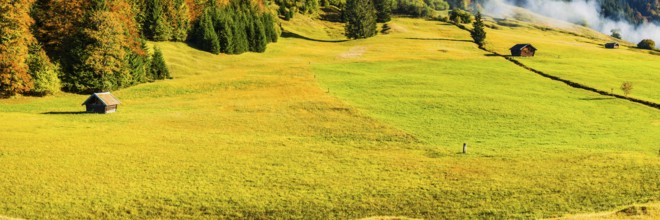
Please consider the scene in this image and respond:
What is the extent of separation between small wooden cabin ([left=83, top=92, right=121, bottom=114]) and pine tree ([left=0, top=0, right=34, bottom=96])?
1289 cm

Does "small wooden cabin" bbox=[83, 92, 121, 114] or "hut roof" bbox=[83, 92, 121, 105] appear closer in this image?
"hut roof" bbox=[83, 92, 121, 105]

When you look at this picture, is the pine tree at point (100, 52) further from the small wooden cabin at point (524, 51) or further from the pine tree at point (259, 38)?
the small wooden cabin at point (524, 51)

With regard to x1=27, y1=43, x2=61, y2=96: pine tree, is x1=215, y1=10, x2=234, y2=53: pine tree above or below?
above

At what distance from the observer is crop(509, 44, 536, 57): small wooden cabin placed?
114412mm

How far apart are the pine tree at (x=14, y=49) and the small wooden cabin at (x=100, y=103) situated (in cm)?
1289

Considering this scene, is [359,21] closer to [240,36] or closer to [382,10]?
[382,10]

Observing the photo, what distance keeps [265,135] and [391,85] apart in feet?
117

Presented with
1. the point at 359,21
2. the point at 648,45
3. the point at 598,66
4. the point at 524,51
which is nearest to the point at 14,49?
the point at 359,21

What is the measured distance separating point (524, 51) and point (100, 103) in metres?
95.1

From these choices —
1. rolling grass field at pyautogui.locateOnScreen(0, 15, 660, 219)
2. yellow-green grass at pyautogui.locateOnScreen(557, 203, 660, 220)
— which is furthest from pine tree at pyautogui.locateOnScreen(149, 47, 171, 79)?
yellow-green grass at pyautogui.locateOnScreen(557, 203, 660, 220)

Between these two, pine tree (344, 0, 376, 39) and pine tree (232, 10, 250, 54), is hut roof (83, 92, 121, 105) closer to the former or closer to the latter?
pine tree (232, 10, 250, 54)

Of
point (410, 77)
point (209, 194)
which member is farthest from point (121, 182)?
point (410, 77)

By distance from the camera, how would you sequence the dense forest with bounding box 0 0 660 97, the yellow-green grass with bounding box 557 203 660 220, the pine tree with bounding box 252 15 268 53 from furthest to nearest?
the pine tree with bounding box 252 15 268 53, the dense forest with bounding box 0 0 660 97, the yellow-green grass with bounding box 557 203 660 220

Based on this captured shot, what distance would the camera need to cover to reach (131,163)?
1490 inches
